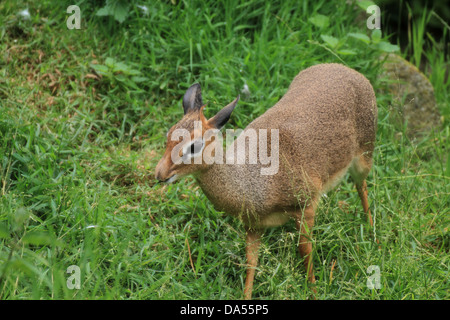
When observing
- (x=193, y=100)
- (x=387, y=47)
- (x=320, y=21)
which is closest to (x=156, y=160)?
(x=193, y=100)

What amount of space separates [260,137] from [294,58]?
5.78 ft

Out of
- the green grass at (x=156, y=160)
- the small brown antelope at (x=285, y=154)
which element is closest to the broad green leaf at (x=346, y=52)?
the green grass at (x=156, y=160)

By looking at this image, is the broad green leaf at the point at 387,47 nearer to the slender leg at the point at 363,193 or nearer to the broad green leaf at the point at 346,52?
the broad green leaf at the point at 346,52

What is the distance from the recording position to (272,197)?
3.34 meters

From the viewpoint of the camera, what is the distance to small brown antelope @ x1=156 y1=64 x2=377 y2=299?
322 cm

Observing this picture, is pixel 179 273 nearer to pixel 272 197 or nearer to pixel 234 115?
pixel 272 197

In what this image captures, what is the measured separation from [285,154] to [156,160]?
1.38 meters

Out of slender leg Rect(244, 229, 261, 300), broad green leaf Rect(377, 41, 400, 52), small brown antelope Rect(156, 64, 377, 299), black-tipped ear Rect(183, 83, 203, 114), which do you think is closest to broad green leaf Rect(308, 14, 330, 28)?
Answer: broad green leaf Rect(377, 41, 400, 52)

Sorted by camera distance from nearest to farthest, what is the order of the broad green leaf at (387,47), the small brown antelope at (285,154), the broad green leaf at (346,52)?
the small brown antelope at (285,154)
the broad green leaf at (346,52)
the broad green leaf at (387,47)

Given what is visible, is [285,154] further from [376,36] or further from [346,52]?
[376,36]

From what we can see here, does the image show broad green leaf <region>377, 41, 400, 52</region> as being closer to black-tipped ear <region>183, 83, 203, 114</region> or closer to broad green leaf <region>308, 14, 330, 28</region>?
broad green leaf <region>308, 14, 330, 28</region>

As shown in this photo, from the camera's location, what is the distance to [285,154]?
3432mm

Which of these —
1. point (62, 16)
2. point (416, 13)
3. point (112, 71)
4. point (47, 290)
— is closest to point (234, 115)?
point (112, 71)

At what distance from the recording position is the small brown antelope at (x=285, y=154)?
10.6ft
